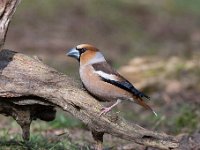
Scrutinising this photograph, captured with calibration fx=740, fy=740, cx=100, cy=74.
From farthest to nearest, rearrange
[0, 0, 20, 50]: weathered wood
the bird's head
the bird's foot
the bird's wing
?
the bird's head → the bird's wing → [0, 0, 20, 50]: weathered wood → the bird's foot

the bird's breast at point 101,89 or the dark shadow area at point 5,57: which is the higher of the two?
the dark shadow area at point 5,57

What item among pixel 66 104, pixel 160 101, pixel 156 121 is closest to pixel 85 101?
pixel 66 104

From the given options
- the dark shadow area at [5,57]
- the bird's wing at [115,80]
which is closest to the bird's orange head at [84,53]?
the bird's wing at [115,80]

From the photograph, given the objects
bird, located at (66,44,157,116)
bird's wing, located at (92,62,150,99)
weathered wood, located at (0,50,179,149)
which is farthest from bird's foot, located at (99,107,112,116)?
bird's wing, located at (92,62,150,99)

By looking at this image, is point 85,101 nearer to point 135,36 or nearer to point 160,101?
point 160,101

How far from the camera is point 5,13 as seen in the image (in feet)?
21.6

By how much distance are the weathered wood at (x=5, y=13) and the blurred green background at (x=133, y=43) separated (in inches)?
104

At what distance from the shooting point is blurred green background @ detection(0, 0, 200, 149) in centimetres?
1091

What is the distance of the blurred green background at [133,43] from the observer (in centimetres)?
1091

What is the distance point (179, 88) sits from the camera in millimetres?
13320

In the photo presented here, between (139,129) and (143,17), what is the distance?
1729cm

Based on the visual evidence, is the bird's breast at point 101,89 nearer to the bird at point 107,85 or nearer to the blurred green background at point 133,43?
the bird at point 107,85

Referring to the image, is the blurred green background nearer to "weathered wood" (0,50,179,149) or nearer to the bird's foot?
"weathered wood" (0,50,179,149)

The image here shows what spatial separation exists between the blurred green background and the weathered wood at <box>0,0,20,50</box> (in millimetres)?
2637
